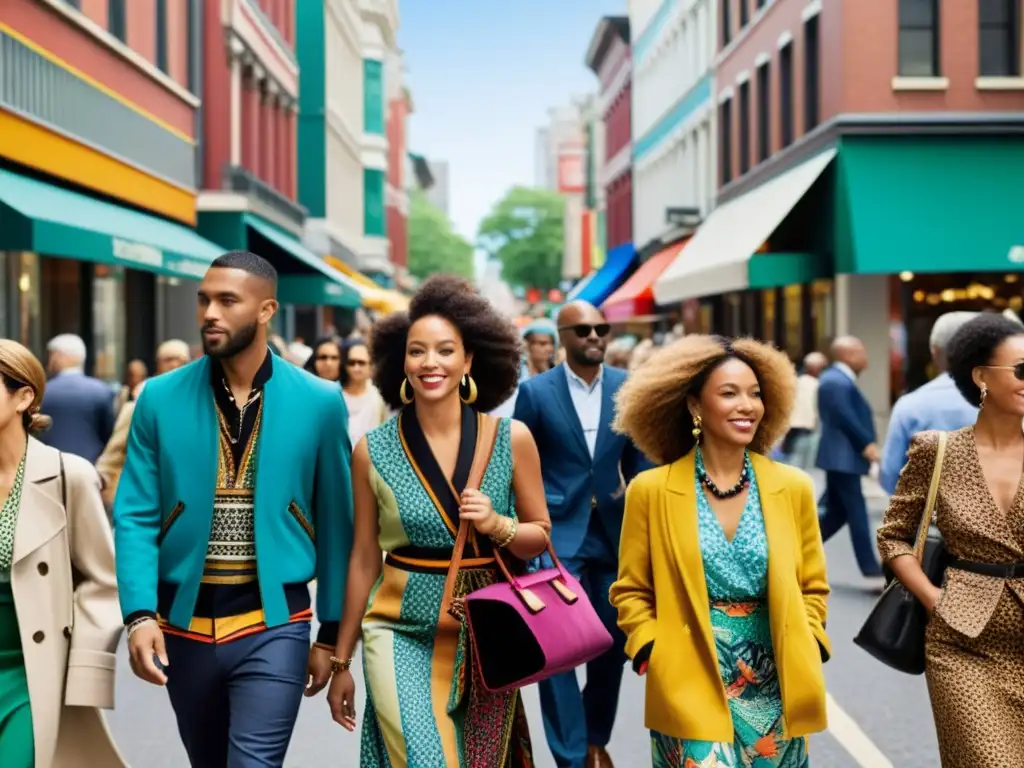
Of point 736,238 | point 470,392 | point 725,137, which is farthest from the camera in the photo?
point 725,137

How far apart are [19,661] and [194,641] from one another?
0.49 meters

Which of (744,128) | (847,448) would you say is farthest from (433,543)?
(744,128)

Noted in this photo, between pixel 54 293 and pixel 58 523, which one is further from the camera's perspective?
pixel 54 293

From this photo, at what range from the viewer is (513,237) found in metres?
138

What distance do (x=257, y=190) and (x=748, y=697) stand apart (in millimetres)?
26879

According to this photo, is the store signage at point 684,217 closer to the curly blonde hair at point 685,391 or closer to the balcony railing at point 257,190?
the balcony railing at point 257,190

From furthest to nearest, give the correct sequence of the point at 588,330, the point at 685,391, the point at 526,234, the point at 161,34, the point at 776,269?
the point at 526,234 → the point at 776,269 → the point at 161,34 → the point at 588,330 → the point at 685,391

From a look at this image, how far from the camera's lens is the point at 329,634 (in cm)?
478

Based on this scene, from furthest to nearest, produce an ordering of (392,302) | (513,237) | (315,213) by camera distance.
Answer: (513,237)
(315,213)
(392,302)

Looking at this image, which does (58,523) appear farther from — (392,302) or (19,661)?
(392,302)

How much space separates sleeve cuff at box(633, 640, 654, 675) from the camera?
4.57m

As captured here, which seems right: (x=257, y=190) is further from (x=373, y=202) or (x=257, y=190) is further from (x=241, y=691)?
(x=373, y=202)

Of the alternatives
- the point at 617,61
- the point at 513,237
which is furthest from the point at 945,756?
the point at 513,237

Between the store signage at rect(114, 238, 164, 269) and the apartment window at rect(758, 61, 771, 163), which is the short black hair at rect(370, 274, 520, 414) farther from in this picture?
the apartment window at rect(758, 61, 771, 163)
